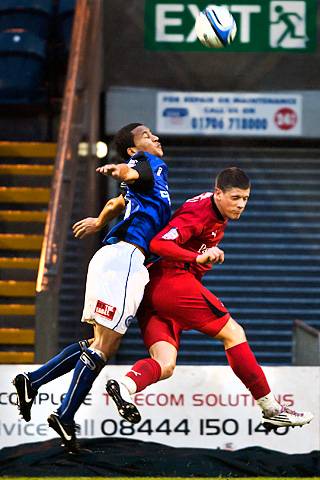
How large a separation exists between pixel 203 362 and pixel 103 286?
24.8 ft

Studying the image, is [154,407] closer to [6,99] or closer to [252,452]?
[252,452]

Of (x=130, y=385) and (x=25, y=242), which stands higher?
(x=25, y=242)

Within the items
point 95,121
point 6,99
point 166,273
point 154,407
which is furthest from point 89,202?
point 166,273

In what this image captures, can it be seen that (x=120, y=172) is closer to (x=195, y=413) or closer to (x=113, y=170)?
(x=113, y=170)

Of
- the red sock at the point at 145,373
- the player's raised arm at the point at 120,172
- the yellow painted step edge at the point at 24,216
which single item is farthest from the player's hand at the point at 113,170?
the yellow painted step edge at the point at 24,216

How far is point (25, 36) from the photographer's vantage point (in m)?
16.7

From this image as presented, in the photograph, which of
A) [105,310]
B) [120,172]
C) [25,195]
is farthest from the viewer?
[25,195]

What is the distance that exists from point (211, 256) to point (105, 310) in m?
0.90

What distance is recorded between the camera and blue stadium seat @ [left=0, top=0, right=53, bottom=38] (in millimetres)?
17109

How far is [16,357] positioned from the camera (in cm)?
1427

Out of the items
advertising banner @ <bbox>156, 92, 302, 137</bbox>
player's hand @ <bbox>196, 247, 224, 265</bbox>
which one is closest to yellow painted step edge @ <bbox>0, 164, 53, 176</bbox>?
advertising banner @ <bbox>156, 92, 302, 137</bbox>

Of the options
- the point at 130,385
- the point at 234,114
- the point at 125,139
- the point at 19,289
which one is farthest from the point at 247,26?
the point at 130,385

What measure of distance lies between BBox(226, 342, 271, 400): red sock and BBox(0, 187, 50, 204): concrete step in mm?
6650

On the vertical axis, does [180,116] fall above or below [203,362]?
above
